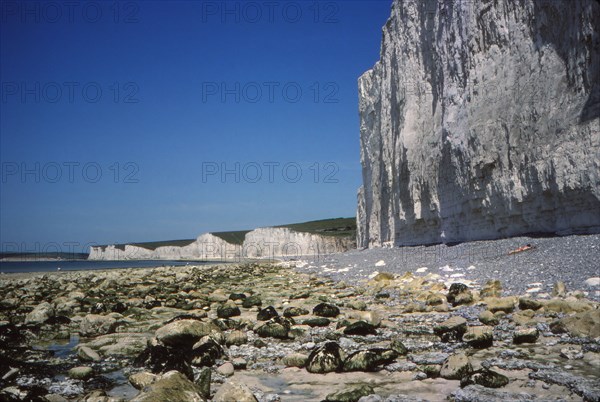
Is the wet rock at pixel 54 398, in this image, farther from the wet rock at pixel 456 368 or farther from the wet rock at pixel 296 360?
the wet rock at pixel 456 368

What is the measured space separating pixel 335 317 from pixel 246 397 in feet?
14.0

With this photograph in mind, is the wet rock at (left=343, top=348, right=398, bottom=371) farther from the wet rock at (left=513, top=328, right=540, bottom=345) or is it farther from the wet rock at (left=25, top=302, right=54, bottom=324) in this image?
the wet rock at (left=25, top=302, right=54, bottom=324)

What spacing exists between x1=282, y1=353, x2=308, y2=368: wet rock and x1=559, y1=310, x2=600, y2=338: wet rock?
2978mm

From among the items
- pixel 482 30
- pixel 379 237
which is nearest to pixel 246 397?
pixel 482 30

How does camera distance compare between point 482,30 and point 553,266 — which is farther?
point 482,30

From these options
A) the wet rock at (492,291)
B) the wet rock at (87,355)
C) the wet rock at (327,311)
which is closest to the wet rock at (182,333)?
the wet rock at (87,355)

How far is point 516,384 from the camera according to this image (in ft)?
11.5

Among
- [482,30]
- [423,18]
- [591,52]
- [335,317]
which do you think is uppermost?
[423,18]

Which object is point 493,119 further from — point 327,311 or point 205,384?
point 205,384

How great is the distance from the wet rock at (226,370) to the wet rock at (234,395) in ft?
2.97

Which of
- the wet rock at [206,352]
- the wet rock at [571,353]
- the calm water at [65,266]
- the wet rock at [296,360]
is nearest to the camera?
the wet rock at [571,353]

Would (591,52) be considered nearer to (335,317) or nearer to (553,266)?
(553,266)

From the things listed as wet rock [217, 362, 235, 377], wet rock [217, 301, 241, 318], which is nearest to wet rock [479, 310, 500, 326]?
wet rock [217, 362, 235, 377]

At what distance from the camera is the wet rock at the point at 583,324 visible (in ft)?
15.2
